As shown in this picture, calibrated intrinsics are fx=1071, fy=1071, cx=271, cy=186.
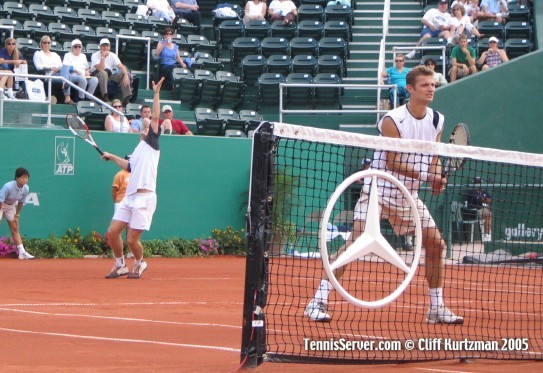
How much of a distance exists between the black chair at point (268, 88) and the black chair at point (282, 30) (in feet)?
8.12

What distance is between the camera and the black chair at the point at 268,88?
23234 mm

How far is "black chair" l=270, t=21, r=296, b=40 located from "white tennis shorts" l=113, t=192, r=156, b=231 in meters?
12.3

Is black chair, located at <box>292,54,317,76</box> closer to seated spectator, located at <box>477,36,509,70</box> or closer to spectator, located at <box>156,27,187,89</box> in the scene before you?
spectator, located at <box>156,27,187,89</box>

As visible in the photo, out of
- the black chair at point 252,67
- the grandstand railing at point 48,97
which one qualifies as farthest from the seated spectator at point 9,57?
the black chair at point 252,67

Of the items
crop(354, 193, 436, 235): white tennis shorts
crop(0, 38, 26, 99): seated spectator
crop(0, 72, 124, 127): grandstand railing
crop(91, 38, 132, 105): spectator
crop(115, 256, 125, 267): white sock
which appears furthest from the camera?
crop(91, 38, 132, 105): spectator

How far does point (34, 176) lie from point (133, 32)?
578 centimetres

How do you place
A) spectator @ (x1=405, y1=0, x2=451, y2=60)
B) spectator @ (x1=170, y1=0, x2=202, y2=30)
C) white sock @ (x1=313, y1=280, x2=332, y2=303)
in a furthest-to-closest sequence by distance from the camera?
1. spectator @ (x1=170, y1=0, x2=202, y2=30)
2. spectator @ (x1=405, y1=0, x2=451, y2=60)
3. white sock @ (x1=313, y1=280, x2=332, y2=303)

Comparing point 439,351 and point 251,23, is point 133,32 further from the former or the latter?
point 439,351

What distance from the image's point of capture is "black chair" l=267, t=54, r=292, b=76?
2388 cm

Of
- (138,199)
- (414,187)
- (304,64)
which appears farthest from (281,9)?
(414,187)

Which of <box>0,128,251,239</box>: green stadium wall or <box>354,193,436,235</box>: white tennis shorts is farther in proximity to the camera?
<box>0,128,251,239</box>: green stadium wall

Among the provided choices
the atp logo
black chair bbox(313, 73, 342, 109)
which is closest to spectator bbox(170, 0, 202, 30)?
black chair bbox(313, 73, 342, 109)

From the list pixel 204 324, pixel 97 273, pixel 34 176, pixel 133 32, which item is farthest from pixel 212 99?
pixel 204 324

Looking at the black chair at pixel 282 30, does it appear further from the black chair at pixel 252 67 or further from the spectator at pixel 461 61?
the spectator at pixel 461 61
